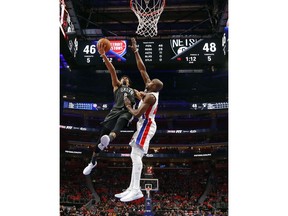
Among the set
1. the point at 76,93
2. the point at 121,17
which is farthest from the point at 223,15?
the point at 76,93

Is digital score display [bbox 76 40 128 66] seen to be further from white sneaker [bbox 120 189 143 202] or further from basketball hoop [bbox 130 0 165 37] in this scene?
white sneaker [bbox 120 189 143 202]

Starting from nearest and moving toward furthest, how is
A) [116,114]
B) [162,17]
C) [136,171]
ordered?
[136,171]
[116,114]
[162,17]

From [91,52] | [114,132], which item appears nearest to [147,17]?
[114,132]

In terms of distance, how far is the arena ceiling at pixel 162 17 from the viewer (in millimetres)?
13866

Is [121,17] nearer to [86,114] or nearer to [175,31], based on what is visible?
[175,31]

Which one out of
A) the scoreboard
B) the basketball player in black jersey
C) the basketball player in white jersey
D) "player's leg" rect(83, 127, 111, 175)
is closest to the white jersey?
the basketball player in white jersey

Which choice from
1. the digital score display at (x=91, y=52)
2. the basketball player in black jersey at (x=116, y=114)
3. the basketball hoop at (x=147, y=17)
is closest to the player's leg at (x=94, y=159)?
the basketball player in black jersey at (x=116, y=114)

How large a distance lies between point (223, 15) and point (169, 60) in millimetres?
2490

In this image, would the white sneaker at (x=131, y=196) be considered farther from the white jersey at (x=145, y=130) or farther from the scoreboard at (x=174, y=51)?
the scoreboard at (x=174, y=51)

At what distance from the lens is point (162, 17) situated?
1541cm

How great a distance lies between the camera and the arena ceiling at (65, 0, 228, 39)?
45.5ft

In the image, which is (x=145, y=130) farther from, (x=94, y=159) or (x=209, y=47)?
(x=209, y=47)

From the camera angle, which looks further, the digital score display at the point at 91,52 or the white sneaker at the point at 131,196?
the digital score display at the point at 91,52
